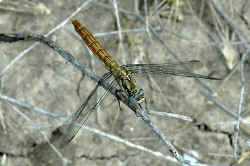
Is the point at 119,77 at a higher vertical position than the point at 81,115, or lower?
higher

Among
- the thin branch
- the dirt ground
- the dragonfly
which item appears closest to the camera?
the thin branch

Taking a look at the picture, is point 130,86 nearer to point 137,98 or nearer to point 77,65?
point 137,98

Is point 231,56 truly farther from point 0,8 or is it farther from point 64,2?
point 0,8

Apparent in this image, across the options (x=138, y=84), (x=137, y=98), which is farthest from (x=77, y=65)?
(x=138, y=84)

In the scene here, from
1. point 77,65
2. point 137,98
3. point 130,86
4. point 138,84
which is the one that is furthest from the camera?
point 138,84

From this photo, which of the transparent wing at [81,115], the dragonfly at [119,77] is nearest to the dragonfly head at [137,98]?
the dragonfly at [119,77]

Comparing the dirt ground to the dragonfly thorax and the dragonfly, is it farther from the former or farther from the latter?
the dragonfly thorax

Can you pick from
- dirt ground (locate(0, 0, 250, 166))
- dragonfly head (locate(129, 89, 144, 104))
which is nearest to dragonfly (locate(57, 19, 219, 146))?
dragonfly head (locate(129, 89, 144, 104))

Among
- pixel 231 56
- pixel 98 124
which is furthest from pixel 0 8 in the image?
pixel 231 56

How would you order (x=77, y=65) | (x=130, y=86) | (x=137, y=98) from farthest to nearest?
1. (x=130, y=86)
2. (x=137, y=98)
3. (x=77, y=65)

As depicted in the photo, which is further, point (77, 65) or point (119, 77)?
point (119, 77)
